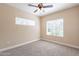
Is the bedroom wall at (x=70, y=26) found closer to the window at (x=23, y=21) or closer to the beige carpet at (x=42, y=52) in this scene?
the beige carpet at (x=42, y=52)

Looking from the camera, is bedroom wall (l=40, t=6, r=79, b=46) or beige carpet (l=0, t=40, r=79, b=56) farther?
bedroom wall (l=40, t=6, r=79, b=46)

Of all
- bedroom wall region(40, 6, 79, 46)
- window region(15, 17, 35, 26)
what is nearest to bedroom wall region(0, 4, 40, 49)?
window region(15, 17, 35, 26)

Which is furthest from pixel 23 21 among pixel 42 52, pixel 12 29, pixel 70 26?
pixel 70 26

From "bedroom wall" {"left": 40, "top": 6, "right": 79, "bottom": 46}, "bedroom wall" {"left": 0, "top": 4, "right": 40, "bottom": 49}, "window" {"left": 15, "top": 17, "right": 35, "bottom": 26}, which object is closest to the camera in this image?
"bedroom wall" {"left": 0, "top": 4, "right": 40, "bottom": 49}

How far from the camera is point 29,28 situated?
4.94 m

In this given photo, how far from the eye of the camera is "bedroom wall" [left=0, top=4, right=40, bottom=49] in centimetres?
347

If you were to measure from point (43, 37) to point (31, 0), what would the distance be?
136 inches

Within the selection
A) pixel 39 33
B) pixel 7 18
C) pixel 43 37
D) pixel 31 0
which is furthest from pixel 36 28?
pixel 31 0

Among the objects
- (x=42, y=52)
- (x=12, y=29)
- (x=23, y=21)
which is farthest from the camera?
(x=23, y=21)

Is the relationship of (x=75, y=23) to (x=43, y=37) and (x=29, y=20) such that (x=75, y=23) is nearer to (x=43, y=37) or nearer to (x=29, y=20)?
(x=43, y=37)

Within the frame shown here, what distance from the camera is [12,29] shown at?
153 inches

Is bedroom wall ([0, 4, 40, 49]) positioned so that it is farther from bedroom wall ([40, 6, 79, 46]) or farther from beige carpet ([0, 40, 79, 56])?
bedroom wall ([40, 6, 79, 46])

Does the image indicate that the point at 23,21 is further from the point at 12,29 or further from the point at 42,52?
the point at 42,52

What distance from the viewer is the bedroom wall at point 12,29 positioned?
3.47m
